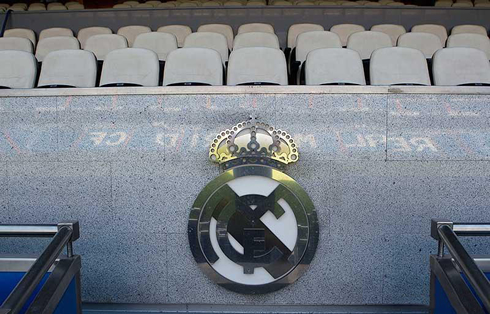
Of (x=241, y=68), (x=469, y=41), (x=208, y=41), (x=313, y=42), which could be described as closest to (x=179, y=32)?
(x=208, y=41)

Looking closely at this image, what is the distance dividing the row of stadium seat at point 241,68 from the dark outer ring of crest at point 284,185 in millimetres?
1058

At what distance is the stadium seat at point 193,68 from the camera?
3.09 metres

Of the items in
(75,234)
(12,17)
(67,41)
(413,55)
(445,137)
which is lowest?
(75,234)

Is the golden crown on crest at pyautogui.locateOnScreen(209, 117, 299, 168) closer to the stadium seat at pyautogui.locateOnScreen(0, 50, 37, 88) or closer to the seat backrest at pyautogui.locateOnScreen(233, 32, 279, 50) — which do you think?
the stadium seat at pyautogui.locateOnScreen(0, 50, 37, 88)

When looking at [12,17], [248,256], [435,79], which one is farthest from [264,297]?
[12,17]

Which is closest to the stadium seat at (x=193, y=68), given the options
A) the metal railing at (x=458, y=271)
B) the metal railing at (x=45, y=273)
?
the metal railing at (x=45, y=273)

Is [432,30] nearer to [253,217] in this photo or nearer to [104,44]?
[104,44]

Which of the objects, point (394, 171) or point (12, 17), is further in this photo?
point (12, 17)

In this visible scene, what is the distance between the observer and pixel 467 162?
7.29 ft

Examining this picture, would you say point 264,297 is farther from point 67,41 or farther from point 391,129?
point 67,41

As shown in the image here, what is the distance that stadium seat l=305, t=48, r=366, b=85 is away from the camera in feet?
10.4

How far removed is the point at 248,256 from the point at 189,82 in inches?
52.8

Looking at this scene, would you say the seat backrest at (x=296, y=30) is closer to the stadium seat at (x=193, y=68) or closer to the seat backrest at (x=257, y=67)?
the seat backrest at (x=257, y=67)

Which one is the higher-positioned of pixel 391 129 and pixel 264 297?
pixel 391 129
